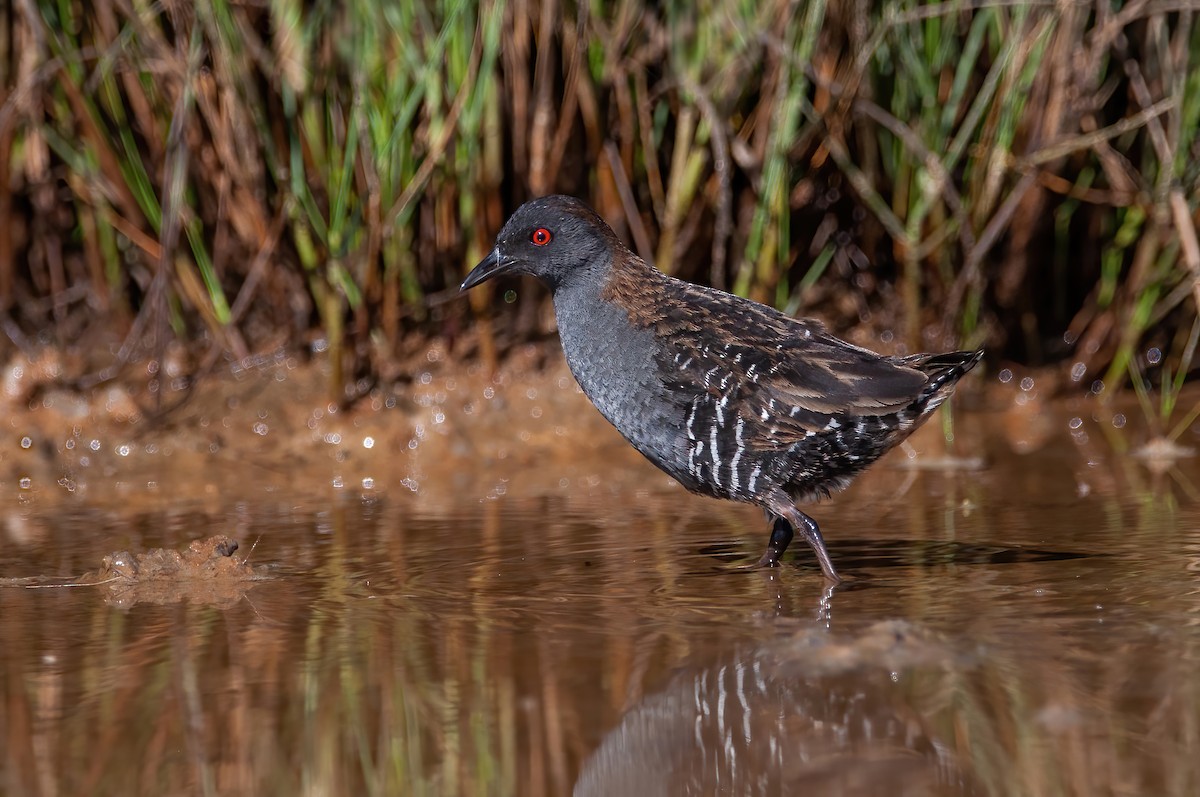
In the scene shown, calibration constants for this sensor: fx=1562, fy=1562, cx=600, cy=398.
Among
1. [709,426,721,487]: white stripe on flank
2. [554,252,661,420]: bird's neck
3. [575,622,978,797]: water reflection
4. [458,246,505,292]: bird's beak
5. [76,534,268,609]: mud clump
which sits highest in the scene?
[458,246,505,292]: bird's beak

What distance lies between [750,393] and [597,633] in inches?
34.4

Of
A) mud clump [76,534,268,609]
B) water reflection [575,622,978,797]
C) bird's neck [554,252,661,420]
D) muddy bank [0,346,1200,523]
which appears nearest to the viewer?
water reflection [575,622,978,797]

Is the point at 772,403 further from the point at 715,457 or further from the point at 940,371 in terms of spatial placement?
the point at 940,371

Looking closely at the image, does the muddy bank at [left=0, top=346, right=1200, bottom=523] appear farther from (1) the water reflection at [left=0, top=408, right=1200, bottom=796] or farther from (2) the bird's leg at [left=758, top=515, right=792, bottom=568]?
(2) the bird's leg at [left=758, top=515, right=792, bottom=568]

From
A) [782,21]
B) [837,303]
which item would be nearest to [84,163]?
[782,21]

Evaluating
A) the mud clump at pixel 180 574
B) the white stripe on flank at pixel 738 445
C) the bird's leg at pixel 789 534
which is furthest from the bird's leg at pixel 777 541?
the mud clump at pixel 180 574

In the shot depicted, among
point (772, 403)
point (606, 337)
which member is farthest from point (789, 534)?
point (606, 337)

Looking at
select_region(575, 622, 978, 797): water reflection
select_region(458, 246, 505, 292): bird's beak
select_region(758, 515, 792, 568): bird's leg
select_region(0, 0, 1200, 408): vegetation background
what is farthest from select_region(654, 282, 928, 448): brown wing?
select_region(0, 0, 1200, 408): vegetation background

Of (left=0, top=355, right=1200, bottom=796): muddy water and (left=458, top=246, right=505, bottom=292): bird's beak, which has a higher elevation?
(left=458, top=246, right=505, bottom=292): bird's beak

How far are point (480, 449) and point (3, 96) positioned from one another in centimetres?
213

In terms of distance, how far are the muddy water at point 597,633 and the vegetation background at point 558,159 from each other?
23.1 inches

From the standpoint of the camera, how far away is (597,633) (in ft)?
10.8

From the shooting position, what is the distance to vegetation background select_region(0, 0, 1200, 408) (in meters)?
5.23

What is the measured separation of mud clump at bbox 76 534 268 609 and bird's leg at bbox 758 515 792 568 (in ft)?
4.22
